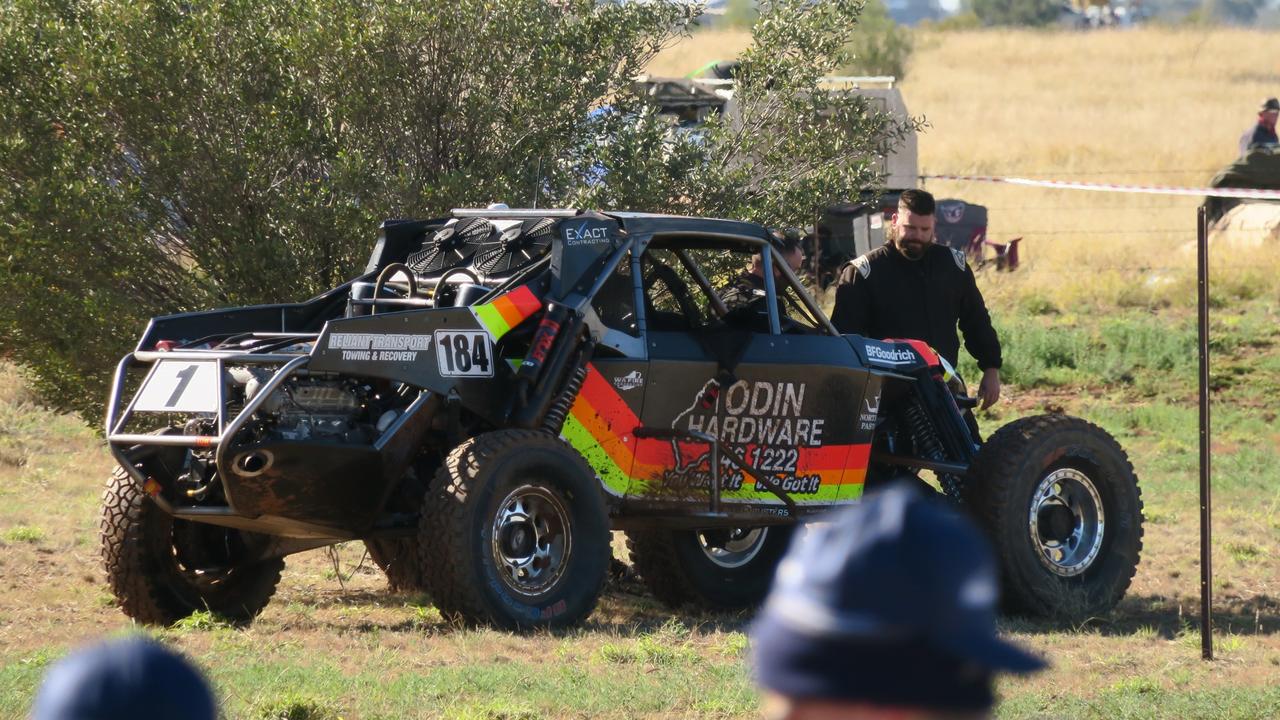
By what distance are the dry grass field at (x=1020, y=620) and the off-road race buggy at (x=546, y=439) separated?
0.30m

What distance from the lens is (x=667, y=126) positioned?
11078mm

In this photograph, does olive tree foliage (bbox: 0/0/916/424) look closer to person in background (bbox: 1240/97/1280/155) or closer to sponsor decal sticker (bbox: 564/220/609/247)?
sponsor decal sticker (bbox: 564/220/609/247)

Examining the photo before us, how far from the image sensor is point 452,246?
8812mm

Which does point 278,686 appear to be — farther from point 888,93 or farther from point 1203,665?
point 888,93

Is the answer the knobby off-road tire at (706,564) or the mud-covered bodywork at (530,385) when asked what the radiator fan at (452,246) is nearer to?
the mud-covered bodywork at (530,385)

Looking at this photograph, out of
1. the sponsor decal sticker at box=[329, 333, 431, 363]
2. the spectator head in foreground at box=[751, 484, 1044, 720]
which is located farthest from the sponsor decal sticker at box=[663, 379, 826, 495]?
the spectator head in foreground at box=[751, 484, 1044, 720]

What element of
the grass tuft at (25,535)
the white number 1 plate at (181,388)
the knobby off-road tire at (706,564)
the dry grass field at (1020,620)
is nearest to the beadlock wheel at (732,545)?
the knobby off-road tire at (706,564)

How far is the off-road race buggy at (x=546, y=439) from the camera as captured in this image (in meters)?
7.46

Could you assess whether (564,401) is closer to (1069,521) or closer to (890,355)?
(890,355)

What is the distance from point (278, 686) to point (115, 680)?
4.48 metres

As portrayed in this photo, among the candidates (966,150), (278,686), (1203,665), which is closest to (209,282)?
(278,686)

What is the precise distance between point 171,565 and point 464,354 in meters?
1.71

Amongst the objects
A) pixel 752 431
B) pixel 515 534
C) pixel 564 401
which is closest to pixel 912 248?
pixel 752 431

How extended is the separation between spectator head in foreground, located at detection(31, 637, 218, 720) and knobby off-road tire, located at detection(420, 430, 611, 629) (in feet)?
18.0
